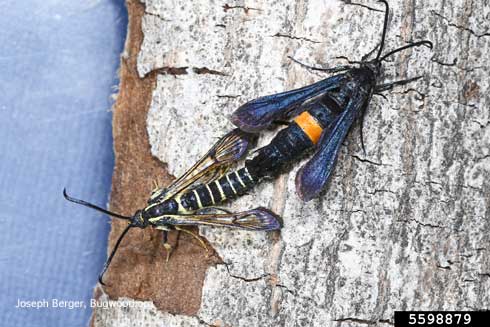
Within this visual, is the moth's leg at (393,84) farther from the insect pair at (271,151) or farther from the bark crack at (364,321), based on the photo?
the bark crack at (364,321)

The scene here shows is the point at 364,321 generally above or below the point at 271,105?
below

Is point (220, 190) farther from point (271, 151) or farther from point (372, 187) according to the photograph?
point (372, 187)

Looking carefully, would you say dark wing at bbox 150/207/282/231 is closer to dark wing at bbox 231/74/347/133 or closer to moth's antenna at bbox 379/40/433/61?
dark wing at bbox 231/74/347/133

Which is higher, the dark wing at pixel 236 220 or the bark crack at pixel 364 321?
the dark wing at pixel 236 220

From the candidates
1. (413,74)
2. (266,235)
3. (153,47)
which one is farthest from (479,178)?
(153,47)

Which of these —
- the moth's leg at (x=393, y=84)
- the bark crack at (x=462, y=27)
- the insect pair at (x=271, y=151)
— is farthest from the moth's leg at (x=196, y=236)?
the bark crack at (x=462, y=27)

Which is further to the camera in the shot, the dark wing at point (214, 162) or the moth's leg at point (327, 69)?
Result: the dark wing at point (214, 162)

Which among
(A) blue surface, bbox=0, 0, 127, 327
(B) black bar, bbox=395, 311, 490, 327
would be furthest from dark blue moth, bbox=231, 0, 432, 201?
(A) blue surface, bbox=0, 0, 127, 327

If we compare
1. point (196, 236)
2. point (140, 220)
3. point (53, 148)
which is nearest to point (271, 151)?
point (196, 236)
